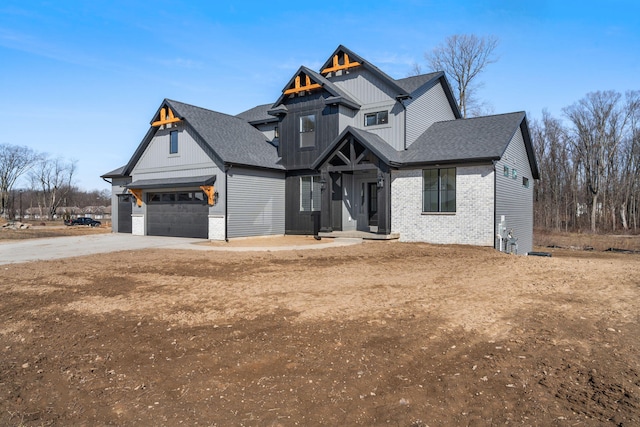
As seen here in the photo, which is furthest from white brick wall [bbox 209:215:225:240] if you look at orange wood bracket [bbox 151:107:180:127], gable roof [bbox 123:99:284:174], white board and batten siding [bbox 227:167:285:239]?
orange wood bracket [bbox 151:107:180:127]

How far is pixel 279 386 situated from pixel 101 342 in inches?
106

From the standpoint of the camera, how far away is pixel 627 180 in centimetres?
4291

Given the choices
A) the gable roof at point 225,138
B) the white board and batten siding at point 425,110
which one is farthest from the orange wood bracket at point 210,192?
the white board and batten siding at point 425,110

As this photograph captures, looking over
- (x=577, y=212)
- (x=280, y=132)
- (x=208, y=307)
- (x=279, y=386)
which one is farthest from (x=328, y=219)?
(x=577, y=212)

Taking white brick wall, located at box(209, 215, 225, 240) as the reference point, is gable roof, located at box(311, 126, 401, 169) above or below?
above

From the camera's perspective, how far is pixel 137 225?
76.1 ft

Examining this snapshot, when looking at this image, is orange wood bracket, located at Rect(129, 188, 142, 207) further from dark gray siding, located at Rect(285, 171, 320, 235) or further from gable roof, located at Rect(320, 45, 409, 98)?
gable roof, located at Rect(320, 45, 409, 98)

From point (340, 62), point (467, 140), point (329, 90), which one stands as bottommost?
point (467, 140)

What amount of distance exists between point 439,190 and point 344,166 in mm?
4174

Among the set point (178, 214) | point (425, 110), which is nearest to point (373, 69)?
point (425, 110)

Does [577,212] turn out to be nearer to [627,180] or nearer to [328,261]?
[627,180]

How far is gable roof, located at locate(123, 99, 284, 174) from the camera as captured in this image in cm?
1938

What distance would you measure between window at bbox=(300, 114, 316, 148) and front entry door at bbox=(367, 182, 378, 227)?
357cm

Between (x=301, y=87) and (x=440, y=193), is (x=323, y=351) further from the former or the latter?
(x=301, y=87)
